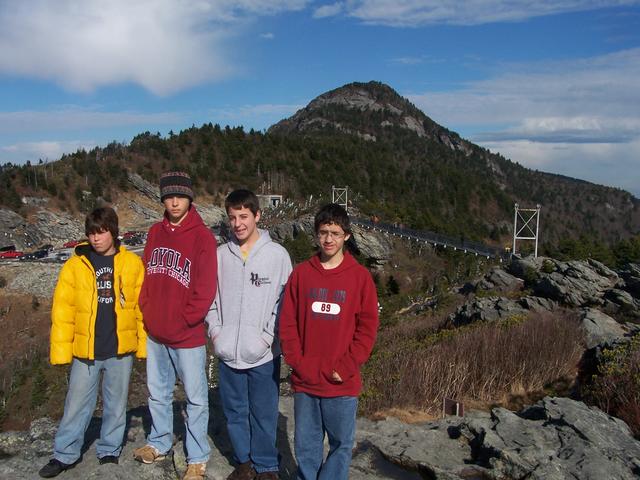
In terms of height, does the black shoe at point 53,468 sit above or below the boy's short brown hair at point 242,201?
below

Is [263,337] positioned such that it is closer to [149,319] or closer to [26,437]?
[149,319]

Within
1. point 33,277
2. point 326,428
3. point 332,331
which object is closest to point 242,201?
point 332,331

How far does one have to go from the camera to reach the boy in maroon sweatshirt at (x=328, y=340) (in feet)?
9.59

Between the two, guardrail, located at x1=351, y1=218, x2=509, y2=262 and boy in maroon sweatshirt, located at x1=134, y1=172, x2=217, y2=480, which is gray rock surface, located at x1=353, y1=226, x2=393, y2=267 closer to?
guardrail, located at x1=351, y1=218, x2=509, y2=262

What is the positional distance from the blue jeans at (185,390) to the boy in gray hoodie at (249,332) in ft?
0.53

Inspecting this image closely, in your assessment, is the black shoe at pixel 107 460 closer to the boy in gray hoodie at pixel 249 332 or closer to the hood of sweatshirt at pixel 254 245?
the boy in gray hoodie at pixel 249 332

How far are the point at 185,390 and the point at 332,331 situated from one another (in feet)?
3.55

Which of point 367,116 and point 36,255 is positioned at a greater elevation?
point 367,116

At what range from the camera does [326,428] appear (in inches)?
119

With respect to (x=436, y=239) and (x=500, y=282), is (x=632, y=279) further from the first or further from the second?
(x=436, y=239)

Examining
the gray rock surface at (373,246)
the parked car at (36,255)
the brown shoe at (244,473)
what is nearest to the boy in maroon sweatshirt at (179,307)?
the brown shoe at (244,473)

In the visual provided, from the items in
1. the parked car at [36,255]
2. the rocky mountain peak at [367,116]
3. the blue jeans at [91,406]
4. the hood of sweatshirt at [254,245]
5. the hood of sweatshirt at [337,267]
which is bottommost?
the parked car at [36,255]

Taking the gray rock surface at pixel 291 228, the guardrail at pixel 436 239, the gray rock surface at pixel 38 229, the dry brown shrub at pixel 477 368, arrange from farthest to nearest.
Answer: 1. the gray rock surface at pixel 38 229
2. the gray rock surface at pixel 291 228
3. the guardrail at pixel 436 239
4. the dry brown shrub at pixel 477 368

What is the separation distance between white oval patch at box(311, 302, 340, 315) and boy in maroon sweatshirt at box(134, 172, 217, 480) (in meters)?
0.68
